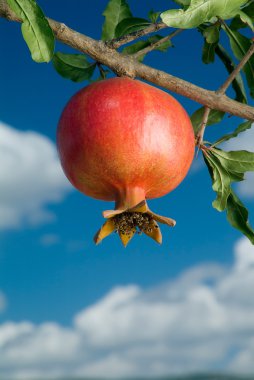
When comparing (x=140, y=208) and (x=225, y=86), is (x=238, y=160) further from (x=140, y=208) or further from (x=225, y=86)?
(x=140, y=208)

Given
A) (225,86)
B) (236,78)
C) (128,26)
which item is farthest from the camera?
(236,78)

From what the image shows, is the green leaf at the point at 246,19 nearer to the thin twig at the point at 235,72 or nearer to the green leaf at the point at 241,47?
the thin twig at the point at 235,72

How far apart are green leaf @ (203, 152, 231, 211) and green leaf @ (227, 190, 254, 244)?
217 millimetres

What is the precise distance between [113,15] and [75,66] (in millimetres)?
412

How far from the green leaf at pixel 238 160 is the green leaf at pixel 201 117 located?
0.21 metres

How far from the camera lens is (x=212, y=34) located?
3844 millimetres

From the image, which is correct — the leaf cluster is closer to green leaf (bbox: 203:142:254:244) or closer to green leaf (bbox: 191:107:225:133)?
green leaf (bbox: 203:142:254:244)

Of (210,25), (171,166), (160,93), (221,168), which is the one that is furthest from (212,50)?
(171,166)

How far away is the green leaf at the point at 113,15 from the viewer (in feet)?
12.6

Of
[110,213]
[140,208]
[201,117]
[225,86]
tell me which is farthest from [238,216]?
[110,213]

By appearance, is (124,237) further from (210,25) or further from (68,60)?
(210,25)

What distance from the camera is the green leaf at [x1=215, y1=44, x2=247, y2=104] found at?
4.02 m

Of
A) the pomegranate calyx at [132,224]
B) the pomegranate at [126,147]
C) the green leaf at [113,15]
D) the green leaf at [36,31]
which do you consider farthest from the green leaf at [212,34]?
the pomegranate calyx at [132,224]

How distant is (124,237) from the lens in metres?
3.15
